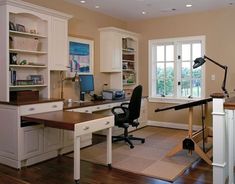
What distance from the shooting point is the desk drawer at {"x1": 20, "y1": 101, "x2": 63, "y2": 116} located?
12.0 ft

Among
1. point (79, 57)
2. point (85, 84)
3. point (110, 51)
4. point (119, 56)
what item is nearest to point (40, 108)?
point (85, 84)

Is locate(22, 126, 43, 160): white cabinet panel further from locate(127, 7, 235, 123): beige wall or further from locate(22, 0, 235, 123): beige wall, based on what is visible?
locate(127, 7, 235, 123): beige wall

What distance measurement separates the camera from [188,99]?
6332 mm

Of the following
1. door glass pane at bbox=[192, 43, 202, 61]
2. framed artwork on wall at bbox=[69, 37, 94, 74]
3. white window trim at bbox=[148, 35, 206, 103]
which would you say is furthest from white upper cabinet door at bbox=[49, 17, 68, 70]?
door glass pane at bbox=[192, 43, 202, 61]

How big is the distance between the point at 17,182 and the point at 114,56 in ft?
12.0

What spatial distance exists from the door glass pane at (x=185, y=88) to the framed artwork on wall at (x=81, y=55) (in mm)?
2319

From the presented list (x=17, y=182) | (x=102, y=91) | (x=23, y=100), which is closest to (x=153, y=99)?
(x=102, y=91)

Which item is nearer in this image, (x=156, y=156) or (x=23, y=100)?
(x=23, y=100)

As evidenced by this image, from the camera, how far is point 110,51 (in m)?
6.04

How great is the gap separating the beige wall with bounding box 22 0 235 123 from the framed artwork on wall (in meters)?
0.17

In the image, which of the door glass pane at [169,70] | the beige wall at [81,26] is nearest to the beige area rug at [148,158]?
the beige wall at [81,26]

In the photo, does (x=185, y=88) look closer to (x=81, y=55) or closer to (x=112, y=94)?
(x=112, y=94)

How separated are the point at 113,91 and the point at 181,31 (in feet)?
7.43

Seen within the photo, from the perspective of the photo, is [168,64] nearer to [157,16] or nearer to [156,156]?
[157,16]
